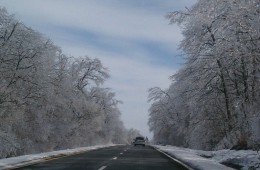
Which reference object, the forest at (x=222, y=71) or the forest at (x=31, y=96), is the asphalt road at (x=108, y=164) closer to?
the forest at (x=222, y=71)

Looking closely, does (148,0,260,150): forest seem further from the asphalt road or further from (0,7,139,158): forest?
(0,7,139,158): forest

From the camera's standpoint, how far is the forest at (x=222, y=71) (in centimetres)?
1547

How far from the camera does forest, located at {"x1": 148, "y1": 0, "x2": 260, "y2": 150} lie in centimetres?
1547

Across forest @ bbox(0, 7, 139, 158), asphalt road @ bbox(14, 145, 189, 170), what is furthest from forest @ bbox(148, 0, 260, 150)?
forest @ bbox(0, 7, 139, 158)

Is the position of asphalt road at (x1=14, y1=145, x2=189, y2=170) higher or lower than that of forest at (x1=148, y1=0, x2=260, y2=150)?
lower

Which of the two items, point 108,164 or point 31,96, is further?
point 31,96

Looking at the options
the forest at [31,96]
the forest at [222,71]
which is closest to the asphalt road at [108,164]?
the forest at [222,71]

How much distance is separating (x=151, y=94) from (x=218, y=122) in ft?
128

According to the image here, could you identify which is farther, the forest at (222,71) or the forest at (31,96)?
the forest at (31,96)

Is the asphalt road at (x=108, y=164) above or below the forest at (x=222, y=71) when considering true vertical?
below

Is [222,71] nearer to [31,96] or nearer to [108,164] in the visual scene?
[108,164]

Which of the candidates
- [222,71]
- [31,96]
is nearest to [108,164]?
[222,71]

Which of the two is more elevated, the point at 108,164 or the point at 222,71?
the point at 222,71

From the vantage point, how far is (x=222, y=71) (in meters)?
25.4
